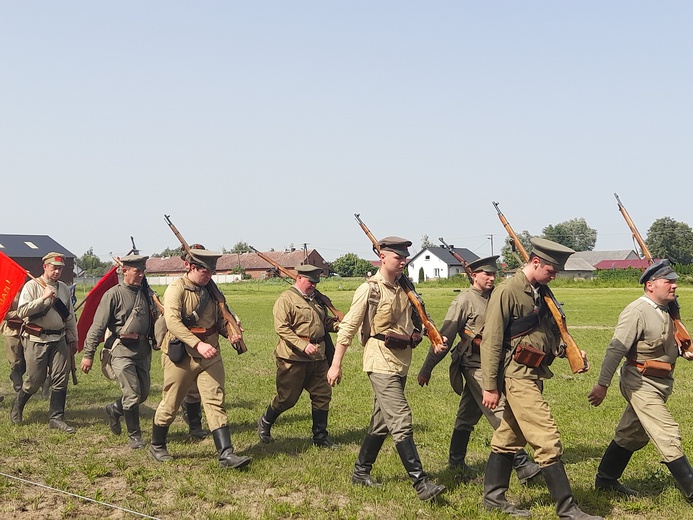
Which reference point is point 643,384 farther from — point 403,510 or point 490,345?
point 403,510

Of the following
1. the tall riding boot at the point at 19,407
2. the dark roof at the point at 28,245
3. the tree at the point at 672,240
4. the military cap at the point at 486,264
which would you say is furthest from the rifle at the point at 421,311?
the tree at the point at 672,240

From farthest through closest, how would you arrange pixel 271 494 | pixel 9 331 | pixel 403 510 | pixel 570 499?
1. pixel 9 331
2. pixel 271 494
3. pixel 403 510
4. pixel 570 499

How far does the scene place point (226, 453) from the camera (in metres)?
7.92

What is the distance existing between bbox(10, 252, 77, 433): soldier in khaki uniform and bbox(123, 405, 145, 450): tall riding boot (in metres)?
1.70

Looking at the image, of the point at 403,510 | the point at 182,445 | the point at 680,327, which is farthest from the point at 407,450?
the point at 182,445

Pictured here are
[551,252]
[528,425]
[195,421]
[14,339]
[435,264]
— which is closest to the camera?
[528,425]

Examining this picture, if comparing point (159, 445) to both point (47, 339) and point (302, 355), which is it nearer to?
point (302, 355)

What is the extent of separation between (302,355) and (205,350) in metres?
1.69

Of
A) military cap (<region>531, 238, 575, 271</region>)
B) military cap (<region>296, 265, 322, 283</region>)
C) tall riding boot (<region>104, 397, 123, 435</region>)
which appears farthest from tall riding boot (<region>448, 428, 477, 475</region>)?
tall riding boot (<region>104, 397, 123, 435</region>)

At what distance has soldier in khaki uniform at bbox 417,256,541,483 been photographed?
308 inches

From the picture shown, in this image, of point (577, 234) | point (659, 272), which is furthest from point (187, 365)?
point (577, 234)

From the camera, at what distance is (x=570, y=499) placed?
20.0 ft

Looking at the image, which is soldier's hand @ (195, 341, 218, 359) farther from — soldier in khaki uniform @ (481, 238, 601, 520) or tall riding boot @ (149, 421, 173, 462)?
soldier in khaki uniform @ (481, 238, 601, 520)

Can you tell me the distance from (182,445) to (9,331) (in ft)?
13.6
